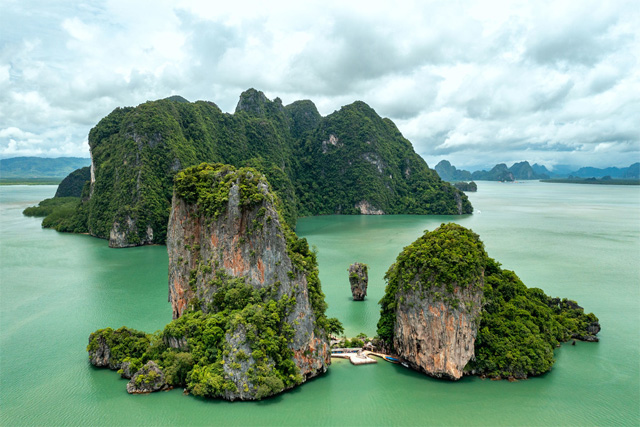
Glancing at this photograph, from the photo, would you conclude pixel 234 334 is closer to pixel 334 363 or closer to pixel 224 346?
pixel 224 346

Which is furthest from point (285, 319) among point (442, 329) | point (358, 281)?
point (358, 281)

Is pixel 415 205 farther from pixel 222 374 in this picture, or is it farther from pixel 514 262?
pixel 222 374

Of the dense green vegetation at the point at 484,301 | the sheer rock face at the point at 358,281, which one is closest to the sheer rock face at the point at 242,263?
the dense green vegetation at the point at 484,301

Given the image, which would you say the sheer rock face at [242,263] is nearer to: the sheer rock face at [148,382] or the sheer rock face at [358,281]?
the sheer rock face at [148,382]

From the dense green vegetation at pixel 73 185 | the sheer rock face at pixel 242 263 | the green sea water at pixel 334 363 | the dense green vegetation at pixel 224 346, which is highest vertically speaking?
the dense green vegetation at pixel 73 185

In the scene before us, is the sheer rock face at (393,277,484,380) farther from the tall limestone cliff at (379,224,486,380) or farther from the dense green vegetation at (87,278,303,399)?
the dense green vegetation at (87,278,303,399)

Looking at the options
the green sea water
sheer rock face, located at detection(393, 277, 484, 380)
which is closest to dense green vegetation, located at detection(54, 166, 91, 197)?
the green sea water
